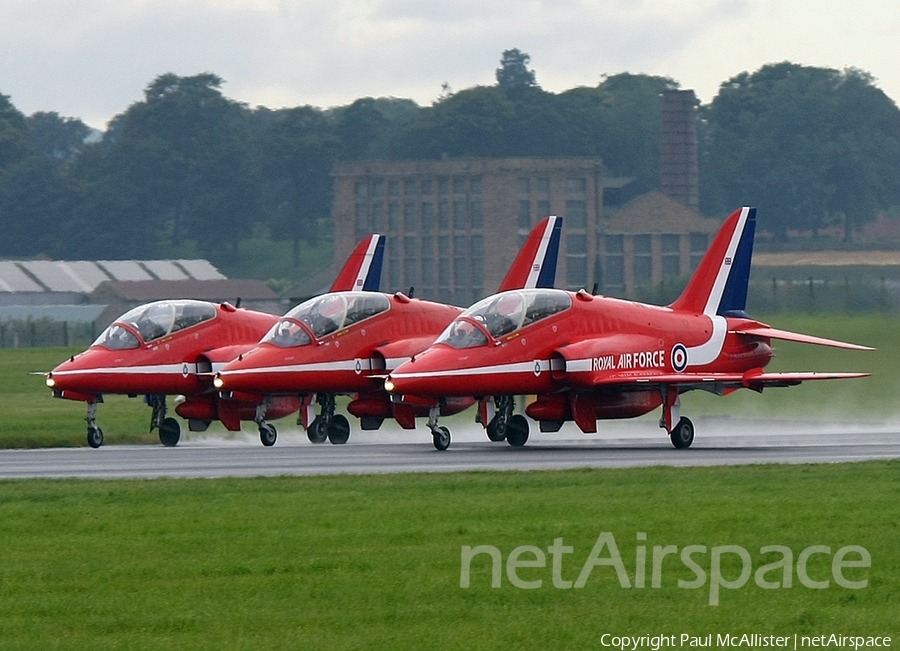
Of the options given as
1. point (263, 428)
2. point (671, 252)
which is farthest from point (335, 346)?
point (671, 252)

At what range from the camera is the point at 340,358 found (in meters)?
31.2

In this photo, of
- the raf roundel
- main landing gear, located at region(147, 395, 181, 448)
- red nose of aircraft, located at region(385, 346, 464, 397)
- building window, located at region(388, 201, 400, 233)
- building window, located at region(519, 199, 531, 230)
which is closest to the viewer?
red nose of aircraft, located at region(385, 346, 464, 397)

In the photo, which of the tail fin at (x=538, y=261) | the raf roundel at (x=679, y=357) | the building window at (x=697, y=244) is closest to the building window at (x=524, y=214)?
the building window at (x=697, y=244)

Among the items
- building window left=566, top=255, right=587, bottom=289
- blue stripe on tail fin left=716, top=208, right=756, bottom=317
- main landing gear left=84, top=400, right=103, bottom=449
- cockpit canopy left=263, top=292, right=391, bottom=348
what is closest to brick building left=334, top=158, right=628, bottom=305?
building window left=566, top=255, right=587, bottom=289

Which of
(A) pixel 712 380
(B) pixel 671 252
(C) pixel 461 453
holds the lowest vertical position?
(C) pixel 461 453

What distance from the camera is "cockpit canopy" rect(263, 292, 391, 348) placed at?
3117cm

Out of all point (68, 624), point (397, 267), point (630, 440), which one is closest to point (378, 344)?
point (630, 440)

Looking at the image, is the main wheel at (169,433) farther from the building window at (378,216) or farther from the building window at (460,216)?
the building window at (378,216)

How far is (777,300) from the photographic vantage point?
4334 cm

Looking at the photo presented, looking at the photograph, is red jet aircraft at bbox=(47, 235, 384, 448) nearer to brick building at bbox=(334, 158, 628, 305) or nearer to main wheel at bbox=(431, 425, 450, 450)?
main wheel at bbox=(431, 425, 450, 450)

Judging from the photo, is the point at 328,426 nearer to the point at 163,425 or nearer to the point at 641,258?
the point at 163,425

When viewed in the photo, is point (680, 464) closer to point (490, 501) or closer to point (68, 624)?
point (490, 501)

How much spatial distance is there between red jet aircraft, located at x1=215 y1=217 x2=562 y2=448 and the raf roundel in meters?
3.75

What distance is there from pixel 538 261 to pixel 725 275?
14.2 feet
